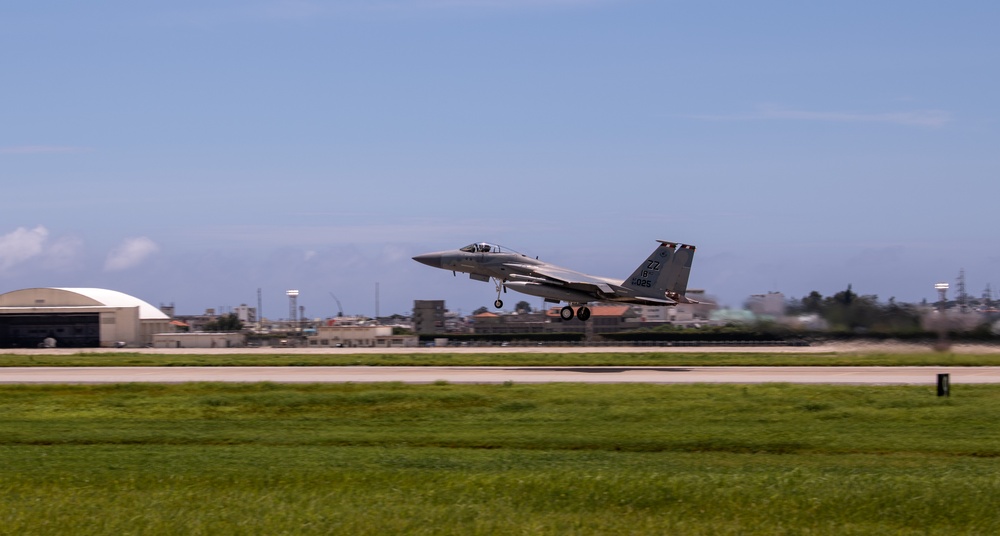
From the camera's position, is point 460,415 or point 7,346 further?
point 7,346

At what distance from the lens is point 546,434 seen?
75.3 feet

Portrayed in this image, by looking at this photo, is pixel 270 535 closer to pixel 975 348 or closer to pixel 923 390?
pixel 923 390

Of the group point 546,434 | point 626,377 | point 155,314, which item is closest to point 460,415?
point 546,434

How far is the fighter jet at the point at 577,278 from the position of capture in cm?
4809

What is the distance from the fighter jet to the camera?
48094 millimetres

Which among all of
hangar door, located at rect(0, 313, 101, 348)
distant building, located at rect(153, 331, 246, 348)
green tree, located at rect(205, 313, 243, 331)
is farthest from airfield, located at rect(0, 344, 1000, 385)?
green tree, located at rect(205, 313, 243, 331)

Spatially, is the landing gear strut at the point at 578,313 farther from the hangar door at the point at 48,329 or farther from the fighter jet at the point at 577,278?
Result: the hangar door at the point at 48,329

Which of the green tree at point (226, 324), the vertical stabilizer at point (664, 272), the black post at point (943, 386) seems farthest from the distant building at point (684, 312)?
the green tree at point (226, 324)

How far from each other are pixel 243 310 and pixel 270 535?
530 ft

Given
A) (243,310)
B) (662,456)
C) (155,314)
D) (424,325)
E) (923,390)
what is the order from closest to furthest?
(662,456) < (923,390) < (155,314) < (424,325) < (243,310)

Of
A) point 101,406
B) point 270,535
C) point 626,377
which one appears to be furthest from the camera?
point 626,377

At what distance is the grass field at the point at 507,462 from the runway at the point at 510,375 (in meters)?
5.73

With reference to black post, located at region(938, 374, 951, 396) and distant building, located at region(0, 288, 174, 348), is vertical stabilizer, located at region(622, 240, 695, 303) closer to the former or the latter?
black post, located at region(938, 374, 951, 396)

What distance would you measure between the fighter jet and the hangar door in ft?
211
